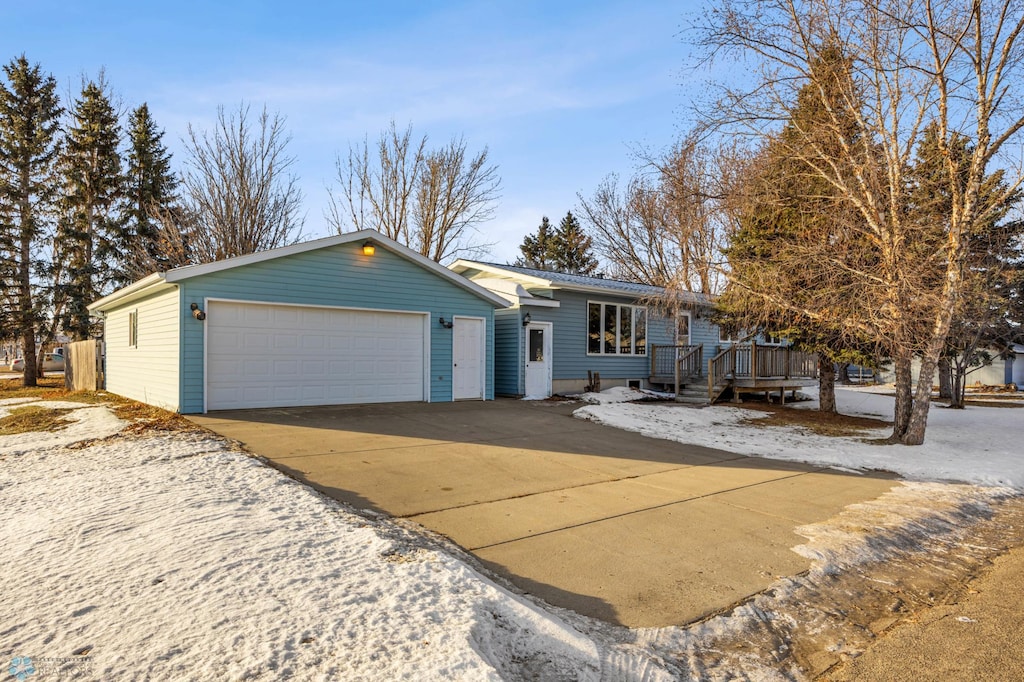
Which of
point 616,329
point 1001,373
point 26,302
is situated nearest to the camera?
point 616,329

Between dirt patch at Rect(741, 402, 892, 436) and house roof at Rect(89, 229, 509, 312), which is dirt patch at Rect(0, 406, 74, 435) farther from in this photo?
dirt patch at Rect(741, 402, 892, 436)

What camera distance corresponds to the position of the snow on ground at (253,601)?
7.64 feet

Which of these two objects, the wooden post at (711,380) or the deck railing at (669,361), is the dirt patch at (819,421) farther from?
the deck railing at (669,361)

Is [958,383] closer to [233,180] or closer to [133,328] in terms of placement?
[133,328]

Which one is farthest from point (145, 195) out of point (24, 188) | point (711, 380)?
point (711, 380)

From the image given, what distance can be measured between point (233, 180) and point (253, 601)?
21077mm

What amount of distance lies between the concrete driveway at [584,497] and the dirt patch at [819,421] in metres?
3.81

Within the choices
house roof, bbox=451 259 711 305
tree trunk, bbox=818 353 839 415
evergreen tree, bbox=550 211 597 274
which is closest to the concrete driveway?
house roof, bbox=451 259 711 305

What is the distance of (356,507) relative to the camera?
15.9ft

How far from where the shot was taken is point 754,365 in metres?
14.5

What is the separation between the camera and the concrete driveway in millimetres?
3633

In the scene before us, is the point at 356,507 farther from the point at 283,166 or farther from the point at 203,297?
the point at 283,166

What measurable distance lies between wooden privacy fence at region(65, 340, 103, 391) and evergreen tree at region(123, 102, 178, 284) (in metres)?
4.91

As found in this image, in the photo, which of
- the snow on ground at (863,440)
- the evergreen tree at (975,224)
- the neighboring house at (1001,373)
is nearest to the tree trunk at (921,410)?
the snow on ground at (863,440)
